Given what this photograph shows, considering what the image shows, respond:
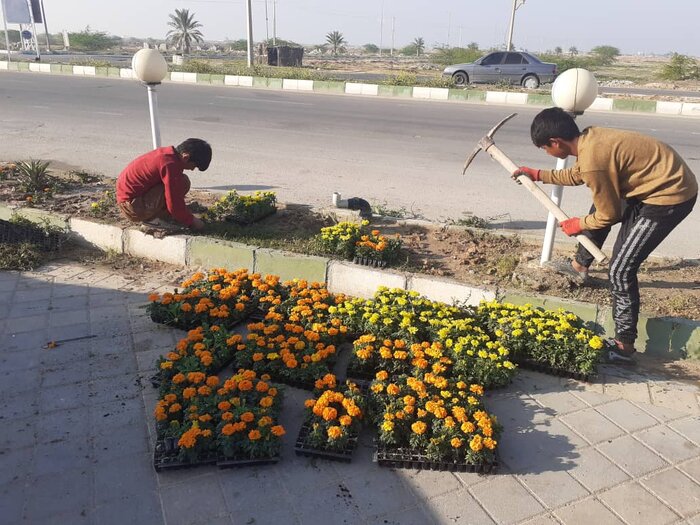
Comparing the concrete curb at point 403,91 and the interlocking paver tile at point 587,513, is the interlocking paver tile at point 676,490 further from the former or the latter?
the concrete curb at point 403,91

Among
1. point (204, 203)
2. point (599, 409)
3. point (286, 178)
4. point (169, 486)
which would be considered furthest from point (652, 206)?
point (286, 178)

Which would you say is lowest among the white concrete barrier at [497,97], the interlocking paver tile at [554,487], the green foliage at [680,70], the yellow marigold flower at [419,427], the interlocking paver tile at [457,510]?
the interlocking paver tile at [457,510]

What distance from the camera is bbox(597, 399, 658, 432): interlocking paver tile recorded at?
295 centimetres

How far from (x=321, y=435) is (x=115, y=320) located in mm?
2020

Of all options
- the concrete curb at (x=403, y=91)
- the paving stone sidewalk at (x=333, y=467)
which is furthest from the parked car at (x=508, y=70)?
the paving stone sidewalk at (x=333, y=467)

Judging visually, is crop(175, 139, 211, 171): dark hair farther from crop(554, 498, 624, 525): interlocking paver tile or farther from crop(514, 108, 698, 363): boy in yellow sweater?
crop(554, 498, 624, 525): interlocking paver tile

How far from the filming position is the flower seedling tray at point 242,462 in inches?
102

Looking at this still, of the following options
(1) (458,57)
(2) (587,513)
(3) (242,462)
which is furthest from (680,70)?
(3) (242,462)

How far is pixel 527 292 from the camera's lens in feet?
12.8

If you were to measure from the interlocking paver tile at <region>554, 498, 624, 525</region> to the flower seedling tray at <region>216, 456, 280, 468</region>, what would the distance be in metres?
1.29

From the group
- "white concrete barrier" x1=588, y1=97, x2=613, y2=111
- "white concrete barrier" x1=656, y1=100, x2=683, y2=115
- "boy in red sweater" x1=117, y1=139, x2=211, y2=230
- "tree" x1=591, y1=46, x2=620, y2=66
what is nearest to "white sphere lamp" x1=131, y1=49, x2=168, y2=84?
"boy in red sweater" x1=117, y1=139, x2=211, y2=230

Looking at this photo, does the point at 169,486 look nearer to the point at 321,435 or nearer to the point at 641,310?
the point at 321,435

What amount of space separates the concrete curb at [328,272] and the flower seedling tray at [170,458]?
1932 millimetres

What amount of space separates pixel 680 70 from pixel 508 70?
1382cm
